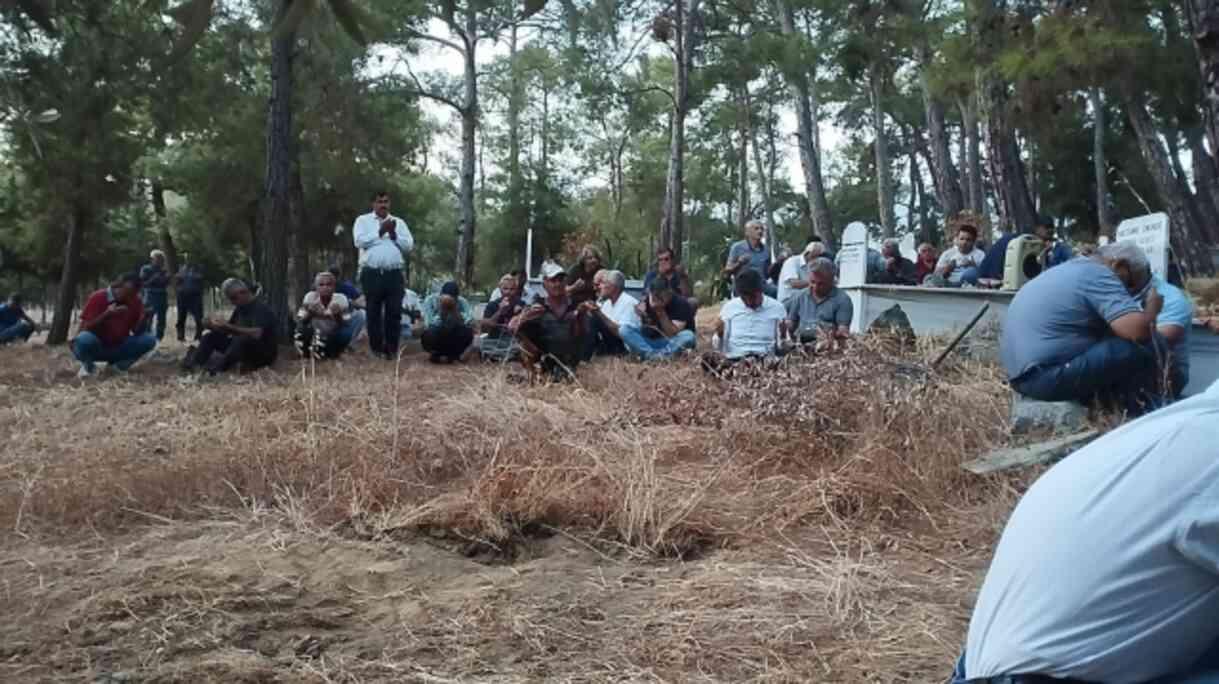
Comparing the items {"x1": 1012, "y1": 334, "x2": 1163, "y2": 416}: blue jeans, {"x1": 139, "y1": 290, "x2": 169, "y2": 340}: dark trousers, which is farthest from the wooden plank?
{"x1": 139, "y1": 290, "x2": 169, "y2": 340}: dark trousers

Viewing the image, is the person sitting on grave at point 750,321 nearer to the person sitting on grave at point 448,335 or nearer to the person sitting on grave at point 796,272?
the person sitting on grave at point 796,272

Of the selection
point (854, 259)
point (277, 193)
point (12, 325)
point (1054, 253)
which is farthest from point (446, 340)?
point (12, 325)

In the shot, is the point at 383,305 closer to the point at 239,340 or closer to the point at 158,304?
the point at 239,340

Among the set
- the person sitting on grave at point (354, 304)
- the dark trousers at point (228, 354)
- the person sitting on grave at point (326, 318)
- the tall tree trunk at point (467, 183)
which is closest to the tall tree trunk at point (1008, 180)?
the tall tree trunk at point (467, 183)

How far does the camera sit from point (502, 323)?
32.7 ft

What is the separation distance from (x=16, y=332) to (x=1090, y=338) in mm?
15350

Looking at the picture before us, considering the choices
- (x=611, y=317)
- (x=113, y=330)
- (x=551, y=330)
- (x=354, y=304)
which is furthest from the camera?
(x=354, y=304)

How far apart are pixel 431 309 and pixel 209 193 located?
11914 mm

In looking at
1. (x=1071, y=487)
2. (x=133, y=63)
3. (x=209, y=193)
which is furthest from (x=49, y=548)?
(x=209, y=193)

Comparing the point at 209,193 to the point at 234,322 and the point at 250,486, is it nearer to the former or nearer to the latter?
the point at 234,322

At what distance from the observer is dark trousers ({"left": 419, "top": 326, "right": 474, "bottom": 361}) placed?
991cm

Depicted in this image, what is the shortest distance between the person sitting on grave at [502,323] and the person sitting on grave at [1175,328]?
5012 millimetres

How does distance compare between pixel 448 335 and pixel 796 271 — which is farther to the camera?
pixel 796 271

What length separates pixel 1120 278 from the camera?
5109 mm
